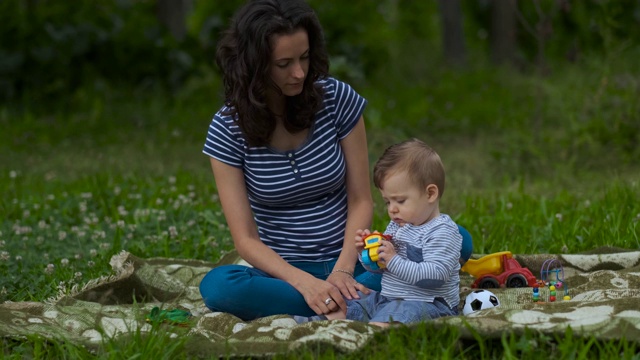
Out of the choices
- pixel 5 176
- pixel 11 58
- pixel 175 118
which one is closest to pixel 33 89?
pixel 11 58

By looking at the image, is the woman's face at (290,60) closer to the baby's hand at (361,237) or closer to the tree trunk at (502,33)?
the baby's hand at (361,237)

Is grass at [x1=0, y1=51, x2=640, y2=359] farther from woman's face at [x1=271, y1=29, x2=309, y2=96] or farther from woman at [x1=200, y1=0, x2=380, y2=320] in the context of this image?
woman's face at [x1=271, y1=29, x2=309, y2=96]

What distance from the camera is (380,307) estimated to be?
156 inches

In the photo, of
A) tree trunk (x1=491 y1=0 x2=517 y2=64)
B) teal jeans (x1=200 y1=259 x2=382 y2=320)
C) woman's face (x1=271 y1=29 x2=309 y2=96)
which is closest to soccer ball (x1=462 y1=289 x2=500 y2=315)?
teal jeans (x1=200 y1=259 x2=382 y2=320)

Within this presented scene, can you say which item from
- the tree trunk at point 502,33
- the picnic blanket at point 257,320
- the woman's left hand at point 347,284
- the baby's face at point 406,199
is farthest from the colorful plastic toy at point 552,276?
the tree trunk at point 502,33

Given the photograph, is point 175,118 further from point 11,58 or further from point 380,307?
point 380,307

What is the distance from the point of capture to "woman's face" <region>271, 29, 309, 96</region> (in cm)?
404

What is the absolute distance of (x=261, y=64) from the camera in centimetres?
406

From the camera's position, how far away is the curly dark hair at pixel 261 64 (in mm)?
4039

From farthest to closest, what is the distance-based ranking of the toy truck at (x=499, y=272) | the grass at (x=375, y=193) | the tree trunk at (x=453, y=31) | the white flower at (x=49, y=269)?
the tree trunk at (x=453, y=31), the white flower at (x=49, y=269), the toy truck at (x=499, y=272), the grass at (x=375, y=193)

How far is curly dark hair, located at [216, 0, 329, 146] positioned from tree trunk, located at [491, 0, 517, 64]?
9928mm

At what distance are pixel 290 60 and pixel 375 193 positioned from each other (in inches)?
110

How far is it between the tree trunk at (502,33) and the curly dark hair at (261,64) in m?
9.93

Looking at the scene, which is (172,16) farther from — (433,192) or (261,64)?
(433,192)
